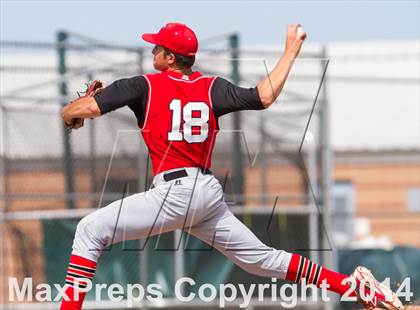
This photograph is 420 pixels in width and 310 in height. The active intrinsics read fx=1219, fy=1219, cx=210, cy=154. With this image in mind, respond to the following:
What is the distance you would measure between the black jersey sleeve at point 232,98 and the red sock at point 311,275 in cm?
105

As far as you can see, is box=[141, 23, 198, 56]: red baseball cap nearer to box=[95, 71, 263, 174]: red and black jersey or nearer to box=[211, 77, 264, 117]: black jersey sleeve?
box=[95, 71, 263, 174]: red and black jersey

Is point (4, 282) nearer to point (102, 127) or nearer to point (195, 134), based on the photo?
point (102, 127)

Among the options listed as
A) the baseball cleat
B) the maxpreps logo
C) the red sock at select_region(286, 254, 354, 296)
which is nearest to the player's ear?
the red sock at select_region(286, 254, 354, 296)

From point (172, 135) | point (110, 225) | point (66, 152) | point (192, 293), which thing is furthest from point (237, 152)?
point (110, 225)

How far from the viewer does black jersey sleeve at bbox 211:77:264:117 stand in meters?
7.44

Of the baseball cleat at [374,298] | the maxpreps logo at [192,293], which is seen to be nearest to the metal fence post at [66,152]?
the maxpreps logo at [192,293]

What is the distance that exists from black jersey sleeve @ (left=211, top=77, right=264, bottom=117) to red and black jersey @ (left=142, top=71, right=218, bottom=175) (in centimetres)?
5

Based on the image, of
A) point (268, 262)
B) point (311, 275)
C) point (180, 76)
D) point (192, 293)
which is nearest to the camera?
point (180, 76)

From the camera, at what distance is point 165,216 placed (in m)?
7.45

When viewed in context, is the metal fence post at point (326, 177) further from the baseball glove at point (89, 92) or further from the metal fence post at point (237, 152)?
the baseball glove at point (89, 92)

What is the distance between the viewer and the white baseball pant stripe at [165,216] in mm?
7402

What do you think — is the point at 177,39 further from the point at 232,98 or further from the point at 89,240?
the point at 89,240

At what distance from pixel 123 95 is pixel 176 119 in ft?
1.17

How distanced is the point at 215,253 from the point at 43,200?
1.86 metres
